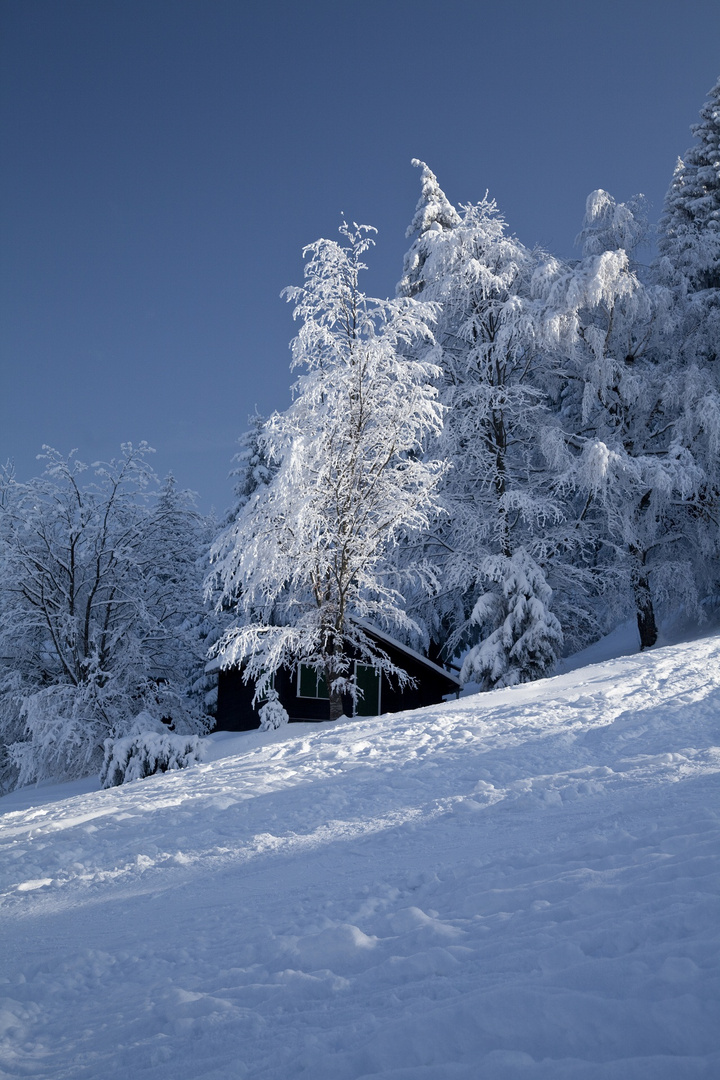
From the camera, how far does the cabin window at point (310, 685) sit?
21.1 metres

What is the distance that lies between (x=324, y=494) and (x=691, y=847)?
1005cm

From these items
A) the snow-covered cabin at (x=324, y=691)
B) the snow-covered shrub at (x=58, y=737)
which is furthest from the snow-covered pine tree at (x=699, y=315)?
the snow-covered shrub at (x=58, y=737)

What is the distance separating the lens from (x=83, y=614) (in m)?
21.1

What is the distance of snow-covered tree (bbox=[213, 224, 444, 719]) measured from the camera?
13242 mm

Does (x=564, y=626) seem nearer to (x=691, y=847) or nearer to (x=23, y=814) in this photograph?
(x=23, y=814)

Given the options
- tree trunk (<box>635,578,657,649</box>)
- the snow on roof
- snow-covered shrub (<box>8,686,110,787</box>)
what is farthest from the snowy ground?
the snow on roof

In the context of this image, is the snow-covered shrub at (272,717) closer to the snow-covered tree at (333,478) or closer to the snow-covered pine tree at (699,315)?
the snow-covered tree at (333,478)

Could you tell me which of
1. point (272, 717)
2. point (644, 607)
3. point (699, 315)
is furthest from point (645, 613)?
point (272, 717)

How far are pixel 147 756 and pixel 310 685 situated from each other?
7873 millimetres

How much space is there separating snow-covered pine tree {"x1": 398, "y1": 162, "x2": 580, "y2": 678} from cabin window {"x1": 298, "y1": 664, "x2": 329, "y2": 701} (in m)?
4.46

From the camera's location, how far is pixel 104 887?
17.3 ft

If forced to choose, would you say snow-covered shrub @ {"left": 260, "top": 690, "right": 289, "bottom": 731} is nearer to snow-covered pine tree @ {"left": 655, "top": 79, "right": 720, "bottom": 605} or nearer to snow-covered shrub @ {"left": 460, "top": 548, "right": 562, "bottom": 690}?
snow-covered shrub @ {"left": 460, "top": 548, "right": 562, "bottom": 690}

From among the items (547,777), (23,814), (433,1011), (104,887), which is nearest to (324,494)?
(23,814)

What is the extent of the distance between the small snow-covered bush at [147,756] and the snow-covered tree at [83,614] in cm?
366
